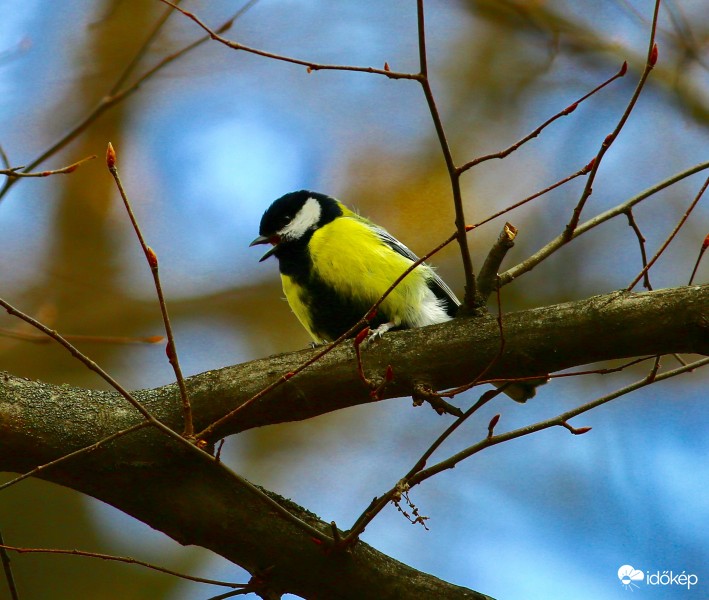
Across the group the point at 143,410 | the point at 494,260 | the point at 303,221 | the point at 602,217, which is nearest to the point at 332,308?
the point at 303,221

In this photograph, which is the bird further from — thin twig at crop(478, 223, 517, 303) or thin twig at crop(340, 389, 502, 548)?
thin twig at crop(340, 389, 502, 548)

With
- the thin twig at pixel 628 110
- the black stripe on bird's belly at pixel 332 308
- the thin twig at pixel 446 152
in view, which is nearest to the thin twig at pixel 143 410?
the thin twig at pixel 446 152

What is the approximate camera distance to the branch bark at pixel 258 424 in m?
2.35

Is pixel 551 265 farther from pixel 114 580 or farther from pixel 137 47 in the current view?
pixel 114 580

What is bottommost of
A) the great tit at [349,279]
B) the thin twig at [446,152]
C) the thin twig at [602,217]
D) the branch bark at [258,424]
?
the branch bark at [258,424]

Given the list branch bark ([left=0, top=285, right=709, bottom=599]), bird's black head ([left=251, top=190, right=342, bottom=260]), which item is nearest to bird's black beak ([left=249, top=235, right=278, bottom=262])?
bird's black head ([left=251, top=190, right=342, bottom=260])

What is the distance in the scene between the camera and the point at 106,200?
4984 millimetres

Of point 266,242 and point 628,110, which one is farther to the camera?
point 266,242

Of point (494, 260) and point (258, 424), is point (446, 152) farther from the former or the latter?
point (258, 424)

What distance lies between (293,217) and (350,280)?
0.67 m

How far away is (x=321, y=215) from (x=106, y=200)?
1763 mm

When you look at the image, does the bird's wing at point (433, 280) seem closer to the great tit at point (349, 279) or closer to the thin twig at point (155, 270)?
the great tit at point (349, 279)

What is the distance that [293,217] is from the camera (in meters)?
→ 3.88

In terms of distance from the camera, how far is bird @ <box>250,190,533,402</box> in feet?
11.0
